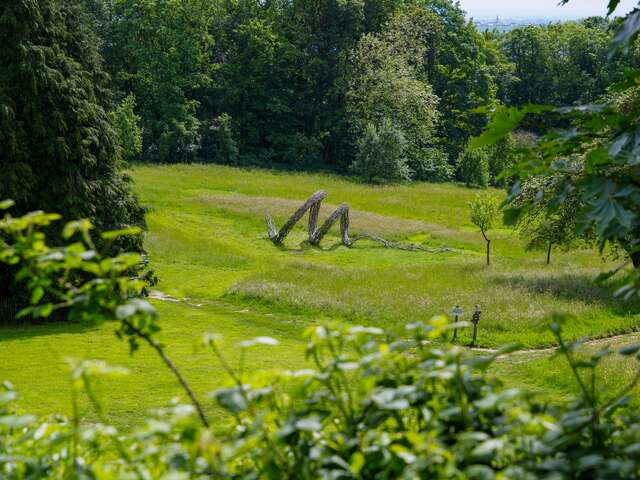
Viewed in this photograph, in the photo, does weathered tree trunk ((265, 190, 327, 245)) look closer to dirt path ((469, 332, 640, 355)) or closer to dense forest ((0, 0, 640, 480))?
dense forest ((0, 0, 640, 480))

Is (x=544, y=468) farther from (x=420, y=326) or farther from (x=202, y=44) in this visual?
(x=202, y=44)

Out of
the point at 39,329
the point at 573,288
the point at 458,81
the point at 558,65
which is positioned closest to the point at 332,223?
the point at 573,288

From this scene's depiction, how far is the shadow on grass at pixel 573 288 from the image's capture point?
22.9 meters

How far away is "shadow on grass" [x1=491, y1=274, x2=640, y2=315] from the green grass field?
7 centimetres

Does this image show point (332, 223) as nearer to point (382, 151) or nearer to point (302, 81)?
point (382, 151)

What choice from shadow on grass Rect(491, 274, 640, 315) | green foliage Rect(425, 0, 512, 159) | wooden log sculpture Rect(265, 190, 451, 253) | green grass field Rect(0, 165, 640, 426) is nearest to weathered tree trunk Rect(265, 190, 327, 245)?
wooden log sculpture Rect(265, 190, 451, 253)

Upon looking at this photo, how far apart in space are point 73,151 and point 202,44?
60.1m

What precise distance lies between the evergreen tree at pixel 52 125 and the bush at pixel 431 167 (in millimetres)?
54929

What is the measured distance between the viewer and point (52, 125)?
2061cm

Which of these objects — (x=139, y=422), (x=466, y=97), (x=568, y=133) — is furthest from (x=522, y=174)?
(x=466, y=97)

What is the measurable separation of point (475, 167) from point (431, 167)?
220 inches

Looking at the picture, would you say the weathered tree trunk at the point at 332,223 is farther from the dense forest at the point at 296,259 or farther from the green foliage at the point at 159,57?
the green foliage at the point at 159,57

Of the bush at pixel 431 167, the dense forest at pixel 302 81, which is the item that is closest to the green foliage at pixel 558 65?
the dense forest at pixel 302 81

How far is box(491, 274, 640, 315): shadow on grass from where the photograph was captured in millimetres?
22906
